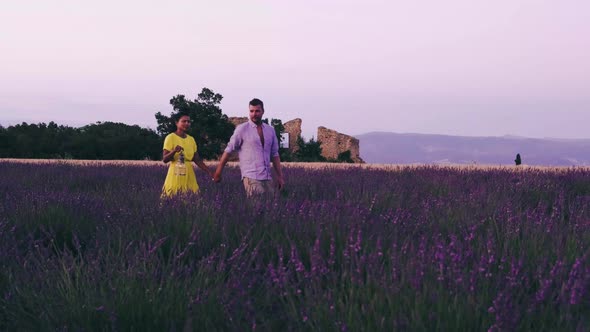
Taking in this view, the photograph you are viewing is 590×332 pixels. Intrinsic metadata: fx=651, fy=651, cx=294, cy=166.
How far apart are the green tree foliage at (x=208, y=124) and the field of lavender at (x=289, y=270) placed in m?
18.4

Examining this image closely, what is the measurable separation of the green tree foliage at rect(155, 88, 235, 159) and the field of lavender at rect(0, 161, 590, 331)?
18.4 m

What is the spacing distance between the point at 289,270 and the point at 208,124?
2204 cm

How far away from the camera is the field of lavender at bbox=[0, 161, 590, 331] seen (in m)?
2.25

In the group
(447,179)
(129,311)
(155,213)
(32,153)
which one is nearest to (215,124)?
(32,153)

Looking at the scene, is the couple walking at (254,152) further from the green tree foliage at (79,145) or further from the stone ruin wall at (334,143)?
the stone ruin wall at (334,143)

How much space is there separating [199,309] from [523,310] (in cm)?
121

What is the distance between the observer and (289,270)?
2711 mm

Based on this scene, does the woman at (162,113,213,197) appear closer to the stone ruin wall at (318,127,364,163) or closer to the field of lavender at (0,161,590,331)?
the field of lavender at (0,161,590,331)

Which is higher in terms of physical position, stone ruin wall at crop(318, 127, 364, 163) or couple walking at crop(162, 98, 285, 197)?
stone ruin wall at crop(318, 127, 364, 163)

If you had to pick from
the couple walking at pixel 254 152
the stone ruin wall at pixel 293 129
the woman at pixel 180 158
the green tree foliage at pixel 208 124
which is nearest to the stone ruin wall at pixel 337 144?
the stone ruin wall at pixel 293 129

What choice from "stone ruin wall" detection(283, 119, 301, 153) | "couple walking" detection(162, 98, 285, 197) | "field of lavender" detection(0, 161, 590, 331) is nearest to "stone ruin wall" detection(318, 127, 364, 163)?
"stone ruin wall" detection(283, 119, 301, 153)

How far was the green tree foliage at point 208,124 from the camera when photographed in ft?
78.2

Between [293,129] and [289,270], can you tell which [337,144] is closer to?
[293,129]

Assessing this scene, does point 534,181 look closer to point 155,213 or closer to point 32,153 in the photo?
point 155,213
